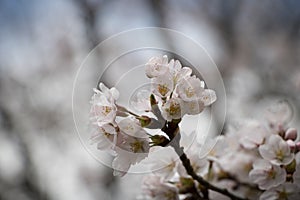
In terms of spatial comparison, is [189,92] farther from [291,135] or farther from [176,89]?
[291,135]

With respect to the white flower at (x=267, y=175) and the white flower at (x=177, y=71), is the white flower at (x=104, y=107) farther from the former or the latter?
the white flower at (x=267, y=175)

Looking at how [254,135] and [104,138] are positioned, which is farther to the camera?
[254,135]

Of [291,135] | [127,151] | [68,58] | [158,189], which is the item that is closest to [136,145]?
[127,151]

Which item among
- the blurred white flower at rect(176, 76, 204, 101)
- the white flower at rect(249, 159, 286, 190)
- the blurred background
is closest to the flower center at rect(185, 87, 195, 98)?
the blurred white flower at rect(176, 76, 204, 101)

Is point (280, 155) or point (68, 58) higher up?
point (68, 58)

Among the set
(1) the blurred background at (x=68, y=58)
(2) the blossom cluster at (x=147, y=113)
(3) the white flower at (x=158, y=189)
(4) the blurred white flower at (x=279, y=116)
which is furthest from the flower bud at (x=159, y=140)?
(1) the blurred background at (x=68, y=58)

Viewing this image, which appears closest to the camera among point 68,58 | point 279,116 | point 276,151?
point 276,151

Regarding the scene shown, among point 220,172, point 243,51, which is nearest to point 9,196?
point 243,51
